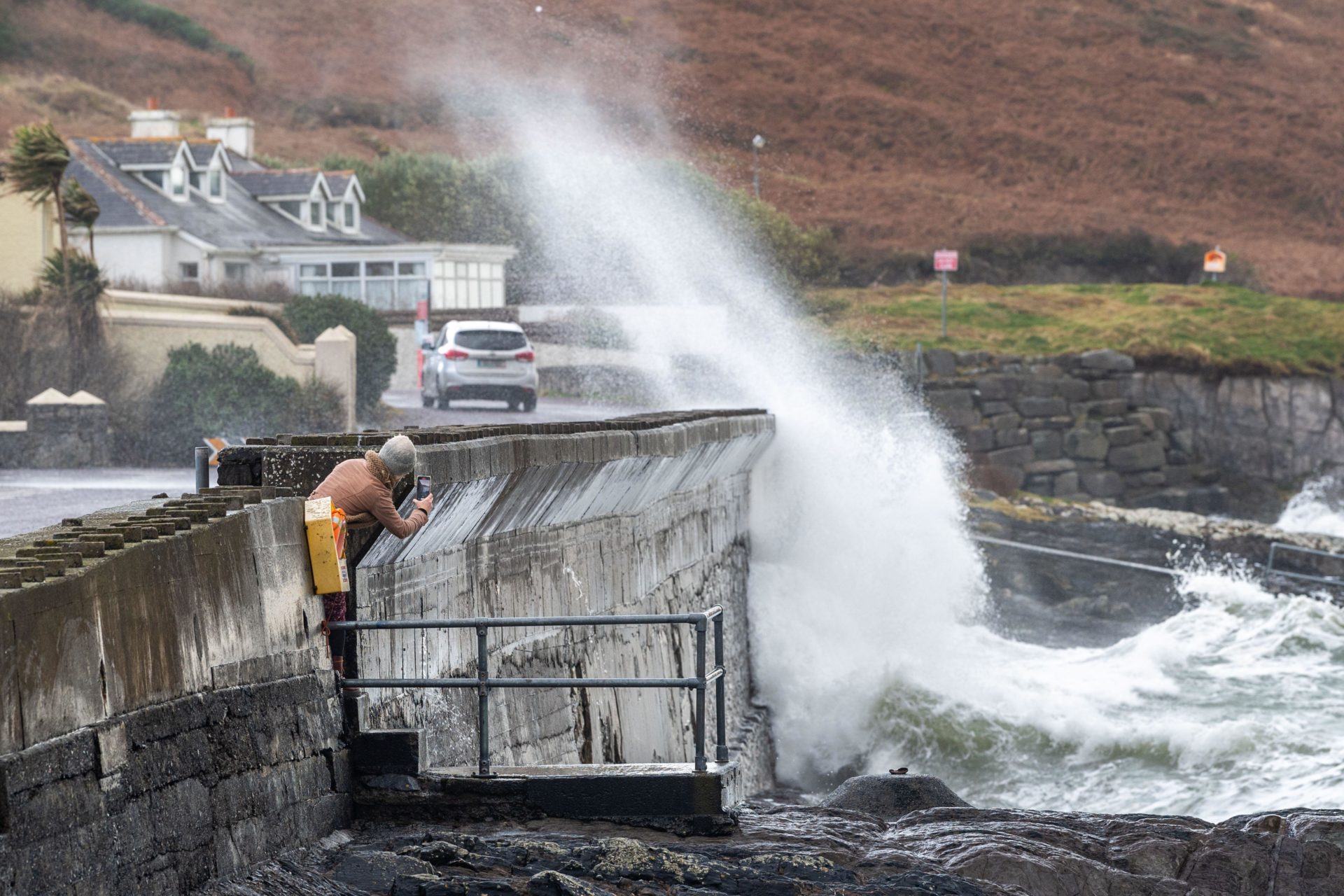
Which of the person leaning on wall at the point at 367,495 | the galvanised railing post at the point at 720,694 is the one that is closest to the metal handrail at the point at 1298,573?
the galvanised railing post at the point at 720,694

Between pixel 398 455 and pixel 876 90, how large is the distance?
75.5 m

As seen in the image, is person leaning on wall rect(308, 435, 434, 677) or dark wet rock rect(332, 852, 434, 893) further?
person leaning on wall rect(308, 435, 434, 677)

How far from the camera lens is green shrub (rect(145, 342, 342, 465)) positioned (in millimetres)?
25281

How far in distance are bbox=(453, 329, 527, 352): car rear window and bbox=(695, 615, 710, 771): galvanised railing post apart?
22.1 meters

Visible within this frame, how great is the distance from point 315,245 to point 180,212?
307 cm

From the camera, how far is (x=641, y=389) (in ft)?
123

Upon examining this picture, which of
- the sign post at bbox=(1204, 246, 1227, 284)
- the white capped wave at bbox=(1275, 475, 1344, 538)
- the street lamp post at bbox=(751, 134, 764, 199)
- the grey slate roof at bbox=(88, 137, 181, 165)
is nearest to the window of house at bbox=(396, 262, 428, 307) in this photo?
the grey slate roof at bbox=(88, 137, 181, 165)

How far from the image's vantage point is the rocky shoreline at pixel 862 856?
656 cm

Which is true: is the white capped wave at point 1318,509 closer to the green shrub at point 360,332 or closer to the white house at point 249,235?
the white house at point 249,235

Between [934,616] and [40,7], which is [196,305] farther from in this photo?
[40,7]

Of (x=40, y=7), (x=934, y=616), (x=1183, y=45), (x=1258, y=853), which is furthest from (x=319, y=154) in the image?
(x=1258, y=853)

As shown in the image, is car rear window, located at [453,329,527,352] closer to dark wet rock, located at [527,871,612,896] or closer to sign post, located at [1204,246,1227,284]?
dark wet rock, located at [527,871,612,896]

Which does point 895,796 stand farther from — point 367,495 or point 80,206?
point 80,206

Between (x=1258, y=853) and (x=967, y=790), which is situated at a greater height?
(x=1258, y=853)
